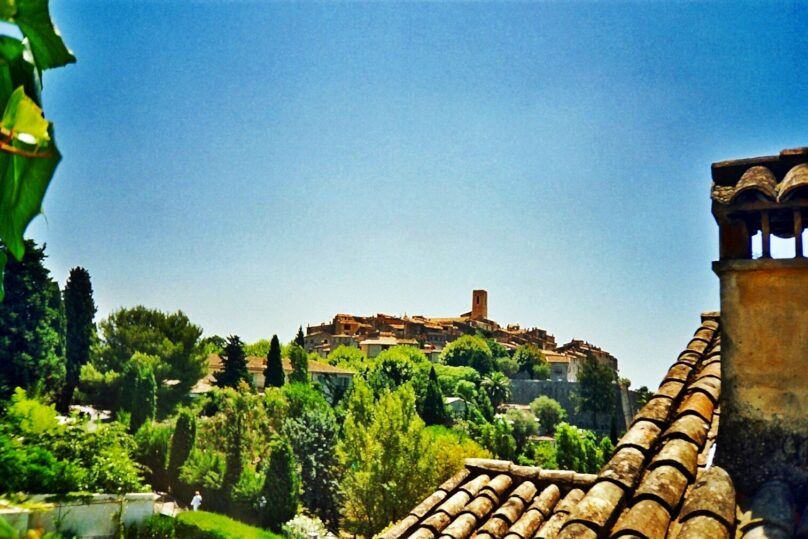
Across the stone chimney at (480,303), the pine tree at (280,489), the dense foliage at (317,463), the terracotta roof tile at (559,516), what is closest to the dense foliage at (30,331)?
the dense foliage at (317,463)

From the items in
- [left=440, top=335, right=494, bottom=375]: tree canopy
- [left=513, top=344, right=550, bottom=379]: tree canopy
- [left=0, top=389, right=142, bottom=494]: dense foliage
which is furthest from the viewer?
[left=513, top=344, right=550, bottom=379]: tree canopy

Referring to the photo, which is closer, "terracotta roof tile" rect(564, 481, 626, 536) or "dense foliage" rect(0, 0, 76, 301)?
"dense foliage" rect(0, 0, 76, 301)

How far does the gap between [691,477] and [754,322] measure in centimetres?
82

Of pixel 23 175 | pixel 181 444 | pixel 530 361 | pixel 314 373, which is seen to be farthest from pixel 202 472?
pixel 530 361

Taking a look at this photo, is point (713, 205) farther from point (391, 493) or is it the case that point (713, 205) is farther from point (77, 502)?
point (391, 493)

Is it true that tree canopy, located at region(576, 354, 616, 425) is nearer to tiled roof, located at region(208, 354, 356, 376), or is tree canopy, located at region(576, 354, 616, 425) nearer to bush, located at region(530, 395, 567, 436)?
bush, located at region(530, 395, 567, 436)

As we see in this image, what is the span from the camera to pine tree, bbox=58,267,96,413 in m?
36.9

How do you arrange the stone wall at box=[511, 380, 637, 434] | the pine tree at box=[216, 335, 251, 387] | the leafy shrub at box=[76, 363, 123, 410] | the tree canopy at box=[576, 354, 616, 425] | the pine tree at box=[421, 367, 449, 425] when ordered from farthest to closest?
the tree canopy at box=[576, 354, 616, 425] → the stone wall at box=[511, 380, 637, 434] → the pine tree at box=[216, 335, 251, 387] → the pine tree at box=[421, 367, 449, 425] → the leafy shrub at box=[76, 363, 123, 410]

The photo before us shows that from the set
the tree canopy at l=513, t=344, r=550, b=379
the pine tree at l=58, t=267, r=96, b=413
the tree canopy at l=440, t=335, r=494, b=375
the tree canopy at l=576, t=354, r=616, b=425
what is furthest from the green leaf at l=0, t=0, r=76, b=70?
the tree canopy at l=513, t=344, r=550, b=379

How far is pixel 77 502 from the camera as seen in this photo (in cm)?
1355

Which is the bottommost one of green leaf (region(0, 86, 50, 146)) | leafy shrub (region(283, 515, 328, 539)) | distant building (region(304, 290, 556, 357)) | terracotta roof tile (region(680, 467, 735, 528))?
leafy shrub (region(283, 515, 328, 539))

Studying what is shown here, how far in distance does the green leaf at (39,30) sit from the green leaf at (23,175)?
0.25 feet

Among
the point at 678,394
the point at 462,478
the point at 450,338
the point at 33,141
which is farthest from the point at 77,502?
the point at 450,338

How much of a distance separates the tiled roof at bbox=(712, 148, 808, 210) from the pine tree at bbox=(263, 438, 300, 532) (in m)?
24.0
